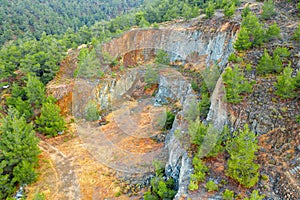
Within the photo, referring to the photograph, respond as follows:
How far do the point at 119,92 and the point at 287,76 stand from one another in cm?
3226

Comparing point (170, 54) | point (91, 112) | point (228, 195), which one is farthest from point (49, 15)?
point (228, 195)

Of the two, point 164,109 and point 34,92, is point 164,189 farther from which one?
point 34,92

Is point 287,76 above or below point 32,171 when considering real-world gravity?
above

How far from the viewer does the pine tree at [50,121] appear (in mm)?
37844

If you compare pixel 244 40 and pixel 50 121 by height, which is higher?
pixel 244 40

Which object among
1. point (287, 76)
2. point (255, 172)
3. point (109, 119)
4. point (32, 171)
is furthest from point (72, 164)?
point (287, 76)

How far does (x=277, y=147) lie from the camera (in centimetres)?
2164

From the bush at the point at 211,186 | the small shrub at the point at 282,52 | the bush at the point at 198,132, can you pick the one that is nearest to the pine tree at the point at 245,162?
the bush at the point at 211,186

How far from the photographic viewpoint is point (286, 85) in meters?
23.3

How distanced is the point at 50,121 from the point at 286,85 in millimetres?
32397

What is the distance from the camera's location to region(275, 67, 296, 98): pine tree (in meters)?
23.1

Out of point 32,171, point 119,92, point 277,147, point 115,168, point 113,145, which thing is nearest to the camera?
point 277,147

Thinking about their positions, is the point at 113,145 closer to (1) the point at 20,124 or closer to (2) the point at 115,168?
(2) the point at 115,168

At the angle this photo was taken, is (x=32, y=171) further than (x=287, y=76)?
Yes
